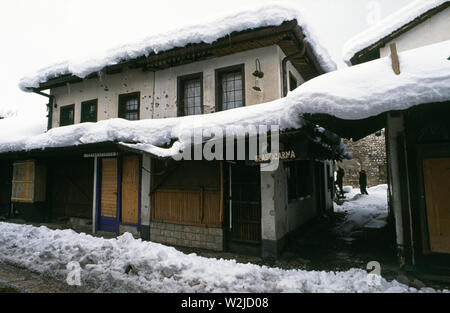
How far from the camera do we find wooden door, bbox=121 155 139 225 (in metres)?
9.22

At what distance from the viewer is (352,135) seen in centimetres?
696

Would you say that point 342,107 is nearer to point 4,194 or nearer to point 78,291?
point 78,291

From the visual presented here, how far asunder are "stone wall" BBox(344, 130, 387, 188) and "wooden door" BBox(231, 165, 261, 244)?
19632 mm

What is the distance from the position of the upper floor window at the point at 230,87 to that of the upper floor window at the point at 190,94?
777 mm

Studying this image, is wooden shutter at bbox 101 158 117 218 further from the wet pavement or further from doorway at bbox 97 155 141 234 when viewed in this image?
the wet pavement

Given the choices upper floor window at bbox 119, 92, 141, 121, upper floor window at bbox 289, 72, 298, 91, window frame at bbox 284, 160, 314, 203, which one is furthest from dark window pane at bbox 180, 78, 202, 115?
window frame at bbox 284, 160, 314, 203

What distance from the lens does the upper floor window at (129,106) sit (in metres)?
10.3

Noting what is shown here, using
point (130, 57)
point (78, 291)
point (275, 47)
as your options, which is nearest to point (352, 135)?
point (275, 47)

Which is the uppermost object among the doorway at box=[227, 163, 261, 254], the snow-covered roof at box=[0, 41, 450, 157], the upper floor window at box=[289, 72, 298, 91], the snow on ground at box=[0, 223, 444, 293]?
the upper floor window at box=[289, 72, 298, 91]

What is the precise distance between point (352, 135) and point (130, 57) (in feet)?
27.0

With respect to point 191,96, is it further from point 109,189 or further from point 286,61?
point 109,189

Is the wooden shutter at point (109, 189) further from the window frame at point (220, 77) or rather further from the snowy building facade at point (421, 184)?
the snowy building facade at point (421, 184)

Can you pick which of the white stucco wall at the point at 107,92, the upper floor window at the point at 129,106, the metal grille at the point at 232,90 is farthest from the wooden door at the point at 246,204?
the upper floor window at the point at 129,106

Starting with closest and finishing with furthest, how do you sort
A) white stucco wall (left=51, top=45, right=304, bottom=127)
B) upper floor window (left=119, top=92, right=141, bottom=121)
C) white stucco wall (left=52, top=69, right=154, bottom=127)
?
white stucco wall (left=51, top=45, right=304, bottom=127) < white stucco wall (left=52, top=69, right=154, bottom=127) < upper floor window (left=119, top=92, right=141, bottom=121)
